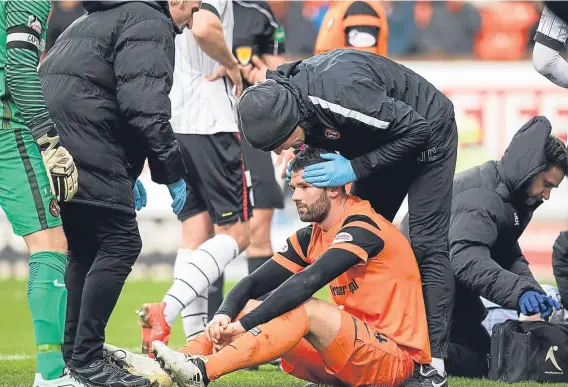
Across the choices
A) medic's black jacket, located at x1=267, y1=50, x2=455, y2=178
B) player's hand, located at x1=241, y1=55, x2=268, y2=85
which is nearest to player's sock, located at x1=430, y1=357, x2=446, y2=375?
medic's black jacket, located at x1=267, y1=50, x2=455, y2=178

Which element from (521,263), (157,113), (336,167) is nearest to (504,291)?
(521,263)

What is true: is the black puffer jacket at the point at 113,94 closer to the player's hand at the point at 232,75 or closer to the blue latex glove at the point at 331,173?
the blue latex glove at the point at 331,173

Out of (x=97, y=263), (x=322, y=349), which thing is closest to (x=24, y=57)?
(x=97, y=263)

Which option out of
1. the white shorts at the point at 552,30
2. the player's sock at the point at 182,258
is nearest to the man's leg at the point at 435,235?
the white shorts at the point at 552,30

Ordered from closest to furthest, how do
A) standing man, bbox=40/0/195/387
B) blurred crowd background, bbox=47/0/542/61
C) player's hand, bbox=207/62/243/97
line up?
1. standing man, bbox=40/0/195/387
2. player's hand, bbox=207/62/243/97
3. blurred crowd background, bbox=47/0/542/61

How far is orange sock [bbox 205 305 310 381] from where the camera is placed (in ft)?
15.6

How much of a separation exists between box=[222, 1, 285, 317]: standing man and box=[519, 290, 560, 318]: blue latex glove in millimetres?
2367

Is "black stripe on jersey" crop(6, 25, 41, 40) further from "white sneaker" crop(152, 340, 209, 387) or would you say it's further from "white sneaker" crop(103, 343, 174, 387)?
"white sneaker" crop(103, 343, 174, 387)

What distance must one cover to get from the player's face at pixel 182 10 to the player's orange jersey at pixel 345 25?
2.21 m

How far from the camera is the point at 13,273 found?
12969mm

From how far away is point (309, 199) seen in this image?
205 inches

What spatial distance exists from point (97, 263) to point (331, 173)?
1.23 metres

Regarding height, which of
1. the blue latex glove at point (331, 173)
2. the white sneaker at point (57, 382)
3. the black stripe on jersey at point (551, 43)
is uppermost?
the black stripe on jersey at point (551, 43)

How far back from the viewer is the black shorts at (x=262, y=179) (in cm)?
773
